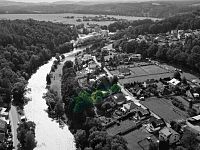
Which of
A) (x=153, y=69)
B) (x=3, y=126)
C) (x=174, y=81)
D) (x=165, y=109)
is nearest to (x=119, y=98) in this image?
(x=165, y=109)

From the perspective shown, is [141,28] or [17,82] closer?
[17,82]

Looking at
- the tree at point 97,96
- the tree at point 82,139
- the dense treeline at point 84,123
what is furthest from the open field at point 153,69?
the tree at point 82,139

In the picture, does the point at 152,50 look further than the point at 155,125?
Yes

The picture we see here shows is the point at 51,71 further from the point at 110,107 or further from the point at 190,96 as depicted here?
the point at 190,96

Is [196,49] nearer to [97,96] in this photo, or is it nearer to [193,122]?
[193,122]

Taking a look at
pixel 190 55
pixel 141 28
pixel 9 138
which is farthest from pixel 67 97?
pixel 141 28
